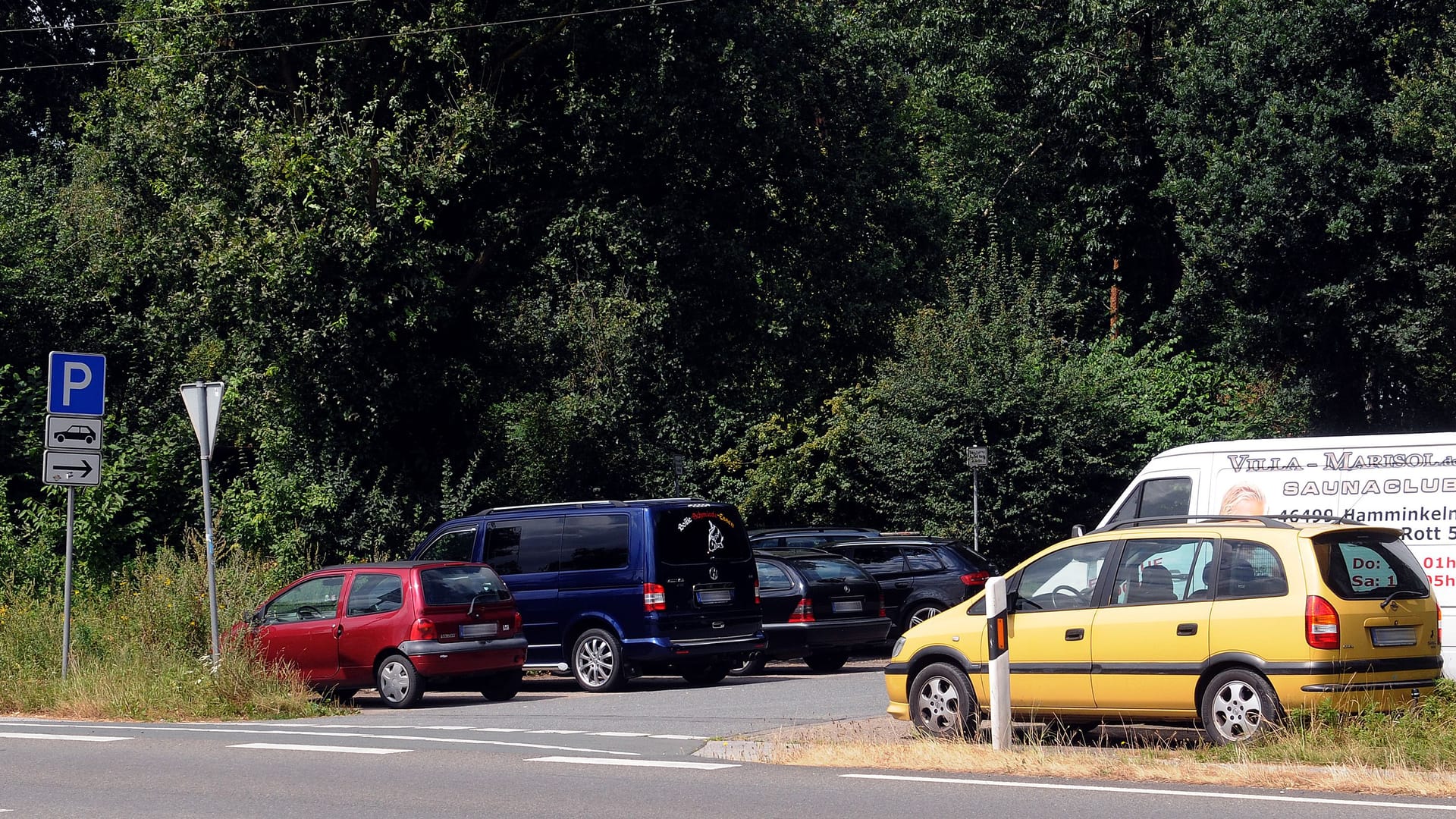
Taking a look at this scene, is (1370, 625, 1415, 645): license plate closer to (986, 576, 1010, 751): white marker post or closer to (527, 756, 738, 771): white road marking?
(986, 576, 1010, 751): white marker post

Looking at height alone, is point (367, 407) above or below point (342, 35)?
below

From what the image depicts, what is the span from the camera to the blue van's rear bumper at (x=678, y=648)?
661 inches

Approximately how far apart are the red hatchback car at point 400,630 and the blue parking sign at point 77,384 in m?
2.94

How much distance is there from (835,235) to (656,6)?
5013 millimetres

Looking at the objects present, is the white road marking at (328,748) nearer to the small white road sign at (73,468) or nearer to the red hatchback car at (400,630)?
the red hatchback car at (400,630)

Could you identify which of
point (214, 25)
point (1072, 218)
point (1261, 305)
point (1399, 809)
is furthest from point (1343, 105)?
point (1399, 809)

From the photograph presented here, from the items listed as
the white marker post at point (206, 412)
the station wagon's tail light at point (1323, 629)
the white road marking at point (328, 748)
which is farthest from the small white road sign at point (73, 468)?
the station wagon's tail light at point (1323, 629)

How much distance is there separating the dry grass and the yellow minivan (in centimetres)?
35

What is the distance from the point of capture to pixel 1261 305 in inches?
1266

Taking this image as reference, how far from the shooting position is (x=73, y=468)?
54.3 ft

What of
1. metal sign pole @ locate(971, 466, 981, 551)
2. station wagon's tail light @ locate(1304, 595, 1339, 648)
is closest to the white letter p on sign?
station wagon's tail light @ locate(1304, 595, 1339, 648)

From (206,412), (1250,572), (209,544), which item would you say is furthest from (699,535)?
(1250,572)

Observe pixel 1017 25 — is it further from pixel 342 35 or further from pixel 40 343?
pixel 40 343

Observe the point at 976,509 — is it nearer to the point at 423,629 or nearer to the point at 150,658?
the point at 423,629
